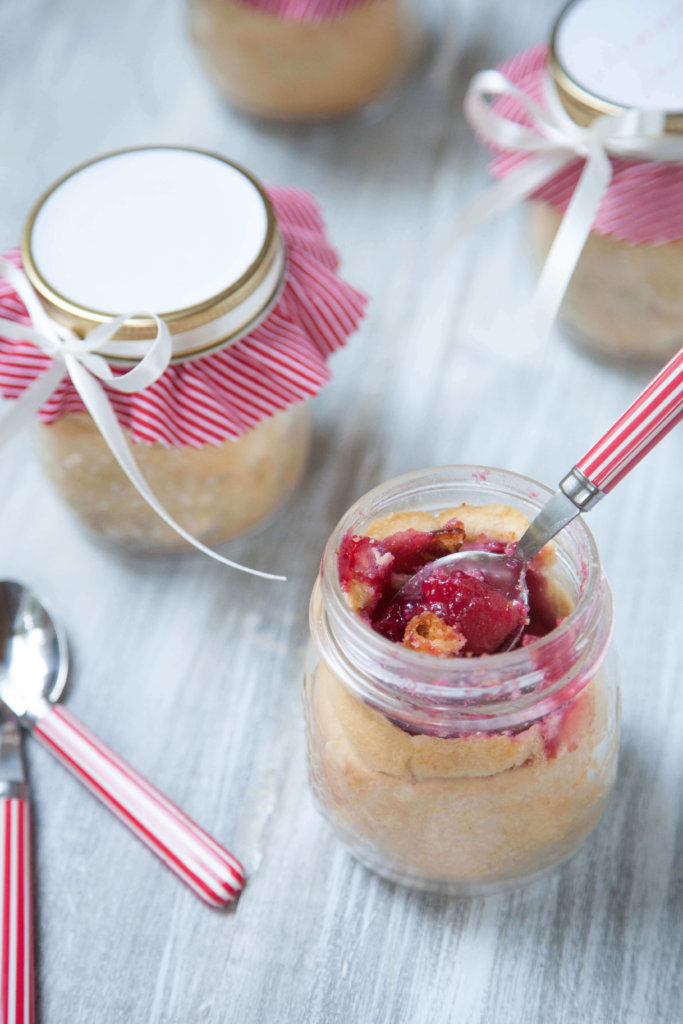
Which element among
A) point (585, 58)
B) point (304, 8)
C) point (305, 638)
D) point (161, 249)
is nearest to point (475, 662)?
point (305, 638)

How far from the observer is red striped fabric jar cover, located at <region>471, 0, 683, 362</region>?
0.75 meters

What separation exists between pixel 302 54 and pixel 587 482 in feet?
2.10

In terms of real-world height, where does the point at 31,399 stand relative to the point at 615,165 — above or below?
below

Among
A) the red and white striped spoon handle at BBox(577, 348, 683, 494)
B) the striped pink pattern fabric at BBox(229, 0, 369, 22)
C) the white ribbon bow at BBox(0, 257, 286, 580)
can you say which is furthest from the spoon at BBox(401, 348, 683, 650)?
the striped pink pattern fabric at BBox(229, 0, 369, 22)

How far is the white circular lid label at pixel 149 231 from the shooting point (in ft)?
2.25

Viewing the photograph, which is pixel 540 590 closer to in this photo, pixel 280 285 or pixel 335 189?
pixel 280 285

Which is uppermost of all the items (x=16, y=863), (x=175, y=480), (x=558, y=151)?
(x=558, y=151)

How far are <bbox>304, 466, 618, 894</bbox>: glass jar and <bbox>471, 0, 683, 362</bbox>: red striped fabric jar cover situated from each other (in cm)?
30

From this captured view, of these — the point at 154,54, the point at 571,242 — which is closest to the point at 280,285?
the point at 571,242

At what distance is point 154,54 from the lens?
116cm

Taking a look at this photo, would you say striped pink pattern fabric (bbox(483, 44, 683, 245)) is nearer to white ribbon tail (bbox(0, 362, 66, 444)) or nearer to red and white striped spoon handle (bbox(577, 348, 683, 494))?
red and white striped spoon handle (bbox(577, 348, 683, 494))

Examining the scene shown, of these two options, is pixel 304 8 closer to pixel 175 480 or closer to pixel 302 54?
pixel 302 54

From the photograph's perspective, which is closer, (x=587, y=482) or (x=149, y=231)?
(x=587, y=482)

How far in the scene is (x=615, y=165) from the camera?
2.55ft
